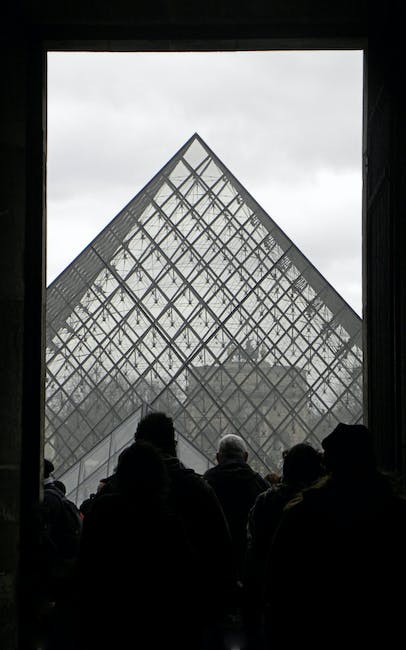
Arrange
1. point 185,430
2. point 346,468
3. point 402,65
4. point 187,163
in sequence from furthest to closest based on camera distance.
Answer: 1. point 187,163
2. point 185,430
3. point 402,65
4. point 346,468

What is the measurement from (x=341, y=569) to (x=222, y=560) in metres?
0.66

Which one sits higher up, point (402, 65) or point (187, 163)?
point (187, 163)

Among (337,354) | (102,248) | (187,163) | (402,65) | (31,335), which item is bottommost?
(31,335)

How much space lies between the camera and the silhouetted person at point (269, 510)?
4.23 meters

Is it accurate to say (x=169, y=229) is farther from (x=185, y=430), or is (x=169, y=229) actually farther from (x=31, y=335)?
(x=31, y=335)

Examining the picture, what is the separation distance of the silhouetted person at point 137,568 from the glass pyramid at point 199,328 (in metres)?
26.8

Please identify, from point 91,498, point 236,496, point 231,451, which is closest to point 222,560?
point 236,496

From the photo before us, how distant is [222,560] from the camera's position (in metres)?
3.48

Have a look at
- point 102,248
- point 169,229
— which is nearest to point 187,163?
point 169,229

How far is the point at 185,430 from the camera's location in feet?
106

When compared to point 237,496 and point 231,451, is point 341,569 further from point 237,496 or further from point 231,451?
point 231,451

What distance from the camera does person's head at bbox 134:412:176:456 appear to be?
383 cm

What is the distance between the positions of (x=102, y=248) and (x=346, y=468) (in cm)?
2966

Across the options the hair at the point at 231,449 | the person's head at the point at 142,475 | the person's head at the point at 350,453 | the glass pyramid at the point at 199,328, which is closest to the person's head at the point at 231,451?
the hair at the point at 231,449
